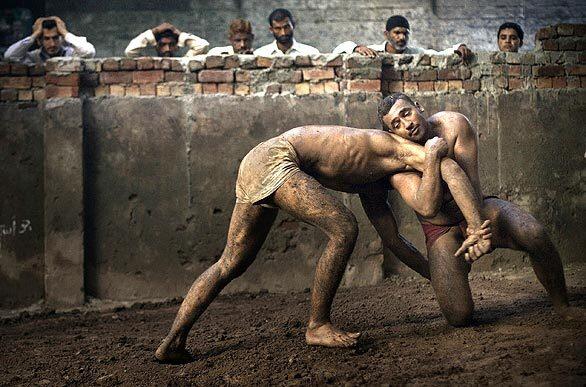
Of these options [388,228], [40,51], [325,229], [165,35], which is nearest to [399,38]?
[165,35]

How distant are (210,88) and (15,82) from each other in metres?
1.55

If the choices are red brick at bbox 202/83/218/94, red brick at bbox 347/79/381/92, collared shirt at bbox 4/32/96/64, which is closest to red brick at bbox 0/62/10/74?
collared shirt at bbox 4/32/96/64

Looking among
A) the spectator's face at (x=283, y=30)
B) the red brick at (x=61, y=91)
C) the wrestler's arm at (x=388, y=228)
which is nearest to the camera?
the wrestler's arm at (x=388, y=228)

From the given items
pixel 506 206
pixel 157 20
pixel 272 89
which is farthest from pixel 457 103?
pixel 157 20

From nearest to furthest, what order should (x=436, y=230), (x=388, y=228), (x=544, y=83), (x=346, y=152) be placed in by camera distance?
(x=346, y=152) < (x=436, y=230) < (x=388, y=228) < (x=544, y=83)

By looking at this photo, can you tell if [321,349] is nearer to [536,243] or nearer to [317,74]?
[536,243]

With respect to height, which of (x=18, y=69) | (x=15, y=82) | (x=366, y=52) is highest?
(x=366, y=52)

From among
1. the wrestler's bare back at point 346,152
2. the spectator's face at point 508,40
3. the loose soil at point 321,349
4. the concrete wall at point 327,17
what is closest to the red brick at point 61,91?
the loose soil at point 321,349

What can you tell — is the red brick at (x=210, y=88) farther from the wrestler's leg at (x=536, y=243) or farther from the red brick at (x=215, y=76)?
the wrestler's leg at (x=536, y=243)

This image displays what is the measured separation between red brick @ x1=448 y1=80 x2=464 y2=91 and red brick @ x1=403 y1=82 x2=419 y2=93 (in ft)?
0.96

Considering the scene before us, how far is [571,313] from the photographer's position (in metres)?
3.58

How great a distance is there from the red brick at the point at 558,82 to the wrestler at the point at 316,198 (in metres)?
2.76

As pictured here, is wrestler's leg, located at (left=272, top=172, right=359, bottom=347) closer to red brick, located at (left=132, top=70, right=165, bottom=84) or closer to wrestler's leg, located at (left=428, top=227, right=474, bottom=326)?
wrestler's leg, located at (left=428, top=227, right=474, bottom=326)

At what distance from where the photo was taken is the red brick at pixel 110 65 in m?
5.47
